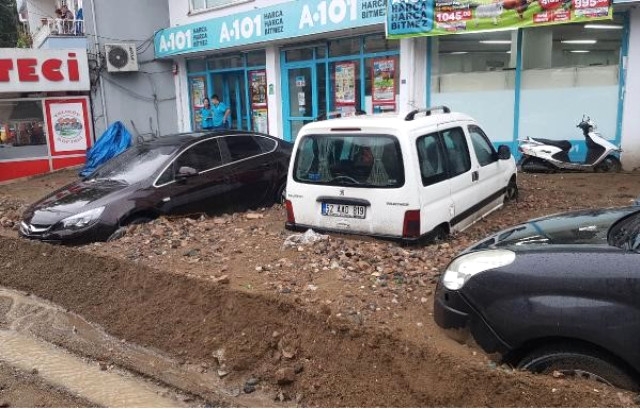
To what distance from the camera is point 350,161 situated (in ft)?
19.9

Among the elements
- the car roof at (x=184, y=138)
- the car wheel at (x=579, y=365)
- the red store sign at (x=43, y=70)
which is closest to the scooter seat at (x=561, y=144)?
the car roof at (x=184, y=138)

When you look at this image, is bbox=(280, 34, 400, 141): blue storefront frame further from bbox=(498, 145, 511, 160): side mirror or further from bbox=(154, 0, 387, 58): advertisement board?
bbox=(498, 145, 511, 160): side mirror

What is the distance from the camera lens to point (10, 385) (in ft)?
13.6

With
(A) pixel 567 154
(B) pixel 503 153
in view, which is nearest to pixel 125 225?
(B) pixel 503 153

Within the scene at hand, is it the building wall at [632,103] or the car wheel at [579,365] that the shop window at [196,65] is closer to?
the building wall at [632,103]

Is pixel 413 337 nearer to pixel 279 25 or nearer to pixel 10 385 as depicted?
pixel 10 385

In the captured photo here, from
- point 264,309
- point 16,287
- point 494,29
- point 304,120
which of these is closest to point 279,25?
point 304,120

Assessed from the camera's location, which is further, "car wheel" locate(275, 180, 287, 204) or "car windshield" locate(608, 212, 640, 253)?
"car wheel" locate(275, 180, 287, 204)

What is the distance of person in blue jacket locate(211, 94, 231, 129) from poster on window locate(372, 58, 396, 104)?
4.67 m

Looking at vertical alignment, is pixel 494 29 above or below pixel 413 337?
above

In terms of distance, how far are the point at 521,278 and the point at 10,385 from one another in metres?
3.66

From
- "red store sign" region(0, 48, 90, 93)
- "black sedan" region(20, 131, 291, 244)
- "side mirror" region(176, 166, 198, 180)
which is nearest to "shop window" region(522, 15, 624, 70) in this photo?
"black sedan" region(20, 131, 291, 244)

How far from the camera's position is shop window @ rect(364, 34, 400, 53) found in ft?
41.7

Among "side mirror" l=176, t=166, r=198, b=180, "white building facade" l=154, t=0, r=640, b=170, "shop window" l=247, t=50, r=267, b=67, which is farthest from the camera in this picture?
"shop window" l=247, t=50, r=267, b=67
